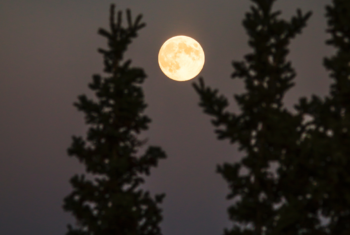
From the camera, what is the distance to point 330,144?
19.5 m

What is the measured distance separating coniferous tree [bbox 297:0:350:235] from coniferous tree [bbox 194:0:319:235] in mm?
651

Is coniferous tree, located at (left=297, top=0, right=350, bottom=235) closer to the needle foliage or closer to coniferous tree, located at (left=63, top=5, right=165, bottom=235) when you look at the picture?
the needle foliage

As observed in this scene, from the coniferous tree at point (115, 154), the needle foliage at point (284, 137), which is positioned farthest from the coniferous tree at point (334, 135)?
the coniferous tree at point (115, 154)

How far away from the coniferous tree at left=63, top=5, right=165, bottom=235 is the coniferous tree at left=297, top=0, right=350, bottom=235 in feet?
22.1

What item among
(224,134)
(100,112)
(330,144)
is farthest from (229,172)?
(100,112)

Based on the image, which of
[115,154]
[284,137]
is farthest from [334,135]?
[115,154]

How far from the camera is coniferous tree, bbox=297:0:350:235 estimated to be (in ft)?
64.3

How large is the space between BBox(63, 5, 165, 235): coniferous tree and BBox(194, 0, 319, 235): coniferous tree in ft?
12.4

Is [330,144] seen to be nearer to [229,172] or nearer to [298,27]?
[229,172]

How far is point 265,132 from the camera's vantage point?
877 inches

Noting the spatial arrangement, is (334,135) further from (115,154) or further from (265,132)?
(115,154)

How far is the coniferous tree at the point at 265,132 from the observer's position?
20.9 m

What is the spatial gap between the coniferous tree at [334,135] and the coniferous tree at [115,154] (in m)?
6.74

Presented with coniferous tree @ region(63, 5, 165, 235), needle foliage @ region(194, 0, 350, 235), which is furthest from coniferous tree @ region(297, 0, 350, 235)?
coniferous tree @ region(63, 5, 165, 235)
